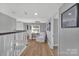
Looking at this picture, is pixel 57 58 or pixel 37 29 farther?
pixel 37 29

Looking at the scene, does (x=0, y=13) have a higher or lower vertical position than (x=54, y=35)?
higher

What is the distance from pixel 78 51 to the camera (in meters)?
1.80

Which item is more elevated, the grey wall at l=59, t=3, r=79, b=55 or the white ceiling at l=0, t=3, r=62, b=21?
the white ceiling at l=0, t=3, r=62, b=21

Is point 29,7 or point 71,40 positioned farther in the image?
point 29,7

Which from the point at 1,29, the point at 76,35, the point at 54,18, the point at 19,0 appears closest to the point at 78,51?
the point at 76,35

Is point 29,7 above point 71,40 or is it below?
above

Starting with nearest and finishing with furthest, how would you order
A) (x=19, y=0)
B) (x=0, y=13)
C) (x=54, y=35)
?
1. (x=19, y=0)
2. (x=0, y=13)
3. (x=54, y=35)

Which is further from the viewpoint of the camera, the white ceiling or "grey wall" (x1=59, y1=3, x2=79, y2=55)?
the white ceiling

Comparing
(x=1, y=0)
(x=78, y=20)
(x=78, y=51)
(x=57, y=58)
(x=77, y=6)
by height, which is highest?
(x=77, y=6)

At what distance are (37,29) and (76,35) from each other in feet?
30.2

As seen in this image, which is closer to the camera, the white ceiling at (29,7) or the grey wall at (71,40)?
the grey wall at (71,40)

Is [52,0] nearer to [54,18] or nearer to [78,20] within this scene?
[78,20]

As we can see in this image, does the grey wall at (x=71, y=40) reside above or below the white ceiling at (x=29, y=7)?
below

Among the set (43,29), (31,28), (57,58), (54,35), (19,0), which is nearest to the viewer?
(57,58)
